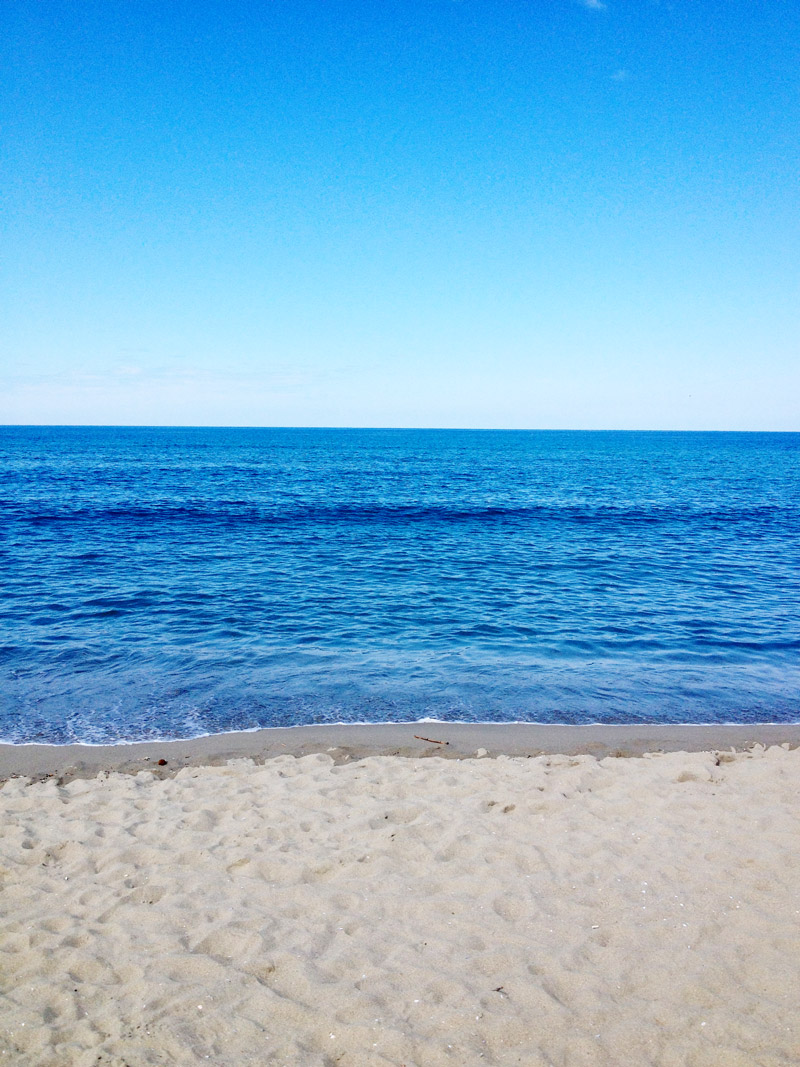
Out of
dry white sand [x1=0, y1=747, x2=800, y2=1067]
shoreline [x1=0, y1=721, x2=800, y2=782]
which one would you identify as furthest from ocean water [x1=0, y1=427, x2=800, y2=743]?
dry white sand [x1=0, y1=747, x2=800, y2=1067]

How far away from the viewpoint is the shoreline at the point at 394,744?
26.5ft

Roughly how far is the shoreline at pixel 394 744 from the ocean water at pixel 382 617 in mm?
375

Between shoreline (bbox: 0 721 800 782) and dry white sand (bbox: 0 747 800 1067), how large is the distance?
72 centimetres

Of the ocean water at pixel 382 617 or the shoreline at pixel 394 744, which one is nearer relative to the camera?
the shoreline at pixel 394 744

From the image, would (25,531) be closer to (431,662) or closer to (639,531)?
(431,662)

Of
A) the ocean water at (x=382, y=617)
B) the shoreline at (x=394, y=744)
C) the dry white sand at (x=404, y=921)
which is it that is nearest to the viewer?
the dry white sand at (x=404, y=921)

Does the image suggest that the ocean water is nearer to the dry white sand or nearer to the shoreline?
the shoreline

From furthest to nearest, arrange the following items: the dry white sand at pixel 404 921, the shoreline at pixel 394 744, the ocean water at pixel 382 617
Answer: the ocean water at pixel 382 617, the shoreline at pixel 394 744, the dry white sand at pixel 404 921

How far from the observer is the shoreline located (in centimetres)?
807

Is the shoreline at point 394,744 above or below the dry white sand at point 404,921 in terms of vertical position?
below

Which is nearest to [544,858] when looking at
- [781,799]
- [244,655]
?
[781,799]

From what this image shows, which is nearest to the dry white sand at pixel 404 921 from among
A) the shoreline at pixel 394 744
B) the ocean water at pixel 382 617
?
the shoreline at pixel 394 744

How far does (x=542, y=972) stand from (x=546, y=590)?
13.2 metres

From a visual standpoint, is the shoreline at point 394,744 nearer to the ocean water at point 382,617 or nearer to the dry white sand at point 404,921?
the ocean water at point 382,617
